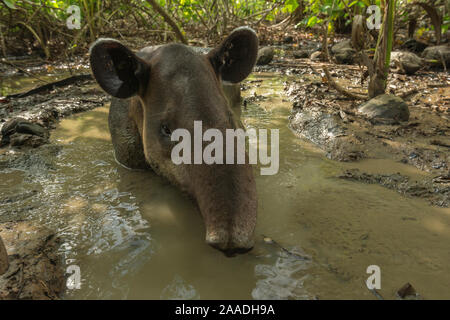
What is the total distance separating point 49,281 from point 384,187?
2.93 m

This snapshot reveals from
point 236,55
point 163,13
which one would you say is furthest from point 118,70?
point 163,13

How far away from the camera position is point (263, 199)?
3.13m

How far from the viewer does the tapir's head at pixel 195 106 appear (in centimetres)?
204

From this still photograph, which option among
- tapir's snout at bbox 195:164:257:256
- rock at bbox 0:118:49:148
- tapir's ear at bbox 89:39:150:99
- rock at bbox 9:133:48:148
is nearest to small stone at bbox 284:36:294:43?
rock at bbox 0:118:49:148

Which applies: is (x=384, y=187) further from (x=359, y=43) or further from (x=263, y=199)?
(x=359, y=43)

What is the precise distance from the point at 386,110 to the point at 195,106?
3666 millimetres

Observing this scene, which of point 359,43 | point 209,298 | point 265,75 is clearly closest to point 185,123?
point 209,298

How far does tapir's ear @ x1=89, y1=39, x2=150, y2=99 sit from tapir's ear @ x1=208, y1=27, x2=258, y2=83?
0.68m

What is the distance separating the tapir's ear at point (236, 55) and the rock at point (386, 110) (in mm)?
2559

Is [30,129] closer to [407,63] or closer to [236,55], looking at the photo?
[236,55]

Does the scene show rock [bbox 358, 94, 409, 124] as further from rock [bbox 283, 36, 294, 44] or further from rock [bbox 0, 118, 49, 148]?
rock [bbox 283, 36, 294, 44]

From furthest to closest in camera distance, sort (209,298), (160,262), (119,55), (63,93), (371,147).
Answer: (63,93), (371,147), (119,55), (160,262), (209,298)

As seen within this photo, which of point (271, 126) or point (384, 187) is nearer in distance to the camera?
point (384, 187)

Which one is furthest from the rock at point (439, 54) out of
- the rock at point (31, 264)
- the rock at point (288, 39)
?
the rock at point (31, 264)
